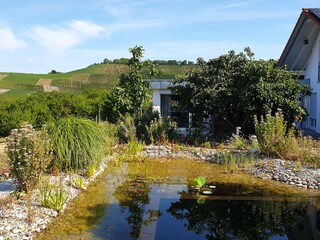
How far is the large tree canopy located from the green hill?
Answer: 24.3 meters

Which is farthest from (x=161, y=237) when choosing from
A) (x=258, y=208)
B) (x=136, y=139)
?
(x=136, y=139)

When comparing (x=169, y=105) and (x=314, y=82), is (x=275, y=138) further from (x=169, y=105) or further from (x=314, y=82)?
(x=169, y=105)

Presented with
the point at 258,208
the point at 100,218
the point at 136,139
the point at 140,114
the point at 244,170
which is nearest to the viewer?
the point at 100,218

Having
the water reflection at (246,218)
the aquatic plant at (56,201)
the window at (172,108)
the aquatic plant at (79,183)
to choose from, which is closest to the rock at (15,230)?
the aquatic plant at (56,201)

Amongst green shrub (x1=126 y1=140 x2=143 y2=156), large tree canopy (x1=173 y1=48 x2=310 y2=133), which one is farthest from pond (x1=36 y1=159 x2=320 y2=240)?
large tree canopy (x1=173 y1=48 x2=310 y2=133)

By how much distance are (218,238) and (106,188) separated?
3.22m

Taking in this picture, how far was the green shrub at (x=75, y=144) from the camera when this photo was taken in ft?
26.3

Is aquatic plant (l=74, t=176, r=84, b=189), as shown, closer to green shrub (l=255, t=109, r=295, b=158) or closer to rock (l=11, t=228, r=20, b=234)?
rock (l=11, t=228, r=20, b=234)

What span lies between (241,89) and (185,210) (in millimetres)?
7264

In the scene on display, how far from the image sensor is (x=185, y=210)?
6.55 metres

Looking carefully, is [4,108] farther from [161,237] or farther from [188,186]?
[161,237]

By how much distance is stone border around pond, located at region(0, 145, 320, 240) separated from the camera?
519 cm

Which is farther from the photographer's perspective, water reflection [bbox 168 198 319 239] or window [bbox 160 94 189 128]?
window [bbox 160 94 189 128]

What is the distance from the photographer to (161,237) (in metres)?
5.31
